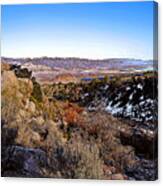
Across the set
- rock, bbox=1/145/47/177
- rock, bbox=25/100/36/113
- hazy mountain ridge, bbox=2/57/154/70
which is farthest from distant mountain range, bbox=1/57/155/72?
rock, bbox=1/145/47/177

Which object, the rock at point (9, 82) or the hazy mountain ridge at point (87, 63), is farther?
the rock at point (9, 82)

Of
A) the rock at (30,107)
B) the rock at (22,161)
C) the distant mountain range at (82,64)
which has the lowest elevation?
the rock at (22,161)

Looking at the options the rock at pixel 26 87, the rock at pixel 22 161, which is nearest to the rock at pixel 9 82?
the rock at pixel 26 87

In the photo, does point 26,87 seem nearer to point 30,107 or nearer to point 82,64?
point 30,107

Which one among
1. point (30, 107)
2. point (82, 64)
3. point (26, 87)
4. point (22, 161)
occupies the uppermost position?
point (82, 64)

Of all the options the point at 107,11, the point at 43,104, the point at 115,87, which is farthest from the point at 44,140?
the point at 107,11

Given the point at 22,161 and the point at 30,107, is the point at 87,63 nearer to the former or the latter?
the point at 30,107

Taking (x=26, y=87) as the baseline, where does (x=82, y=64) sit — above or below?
above

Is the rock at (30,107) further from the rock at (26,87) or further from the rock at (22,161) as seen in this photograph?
the rock at (22,161)

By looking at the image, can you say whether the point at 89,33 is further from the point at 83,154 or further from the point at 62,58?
the point at 83,154

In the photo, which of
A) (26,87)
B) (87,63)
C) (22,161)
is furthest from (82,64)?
(22,161)

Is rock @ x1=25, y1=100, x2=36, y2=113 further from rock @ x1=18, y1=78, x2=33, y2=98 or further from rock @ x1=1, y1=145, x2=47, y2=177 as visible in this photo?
rock @ x1=1, y1=145, x2=47, y2=177
